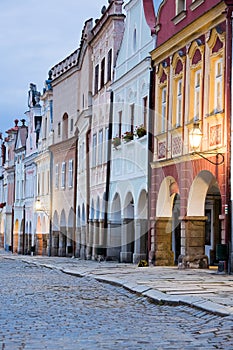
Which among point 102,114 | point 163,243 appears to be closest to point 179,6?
point 163,243

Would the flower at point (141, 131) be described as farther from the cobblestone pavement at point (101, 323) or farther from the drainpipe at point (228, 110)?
the cobblestone pavement at point (101, 323)

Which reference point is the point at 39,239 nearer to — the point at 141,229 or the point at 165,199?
the point at 141,229

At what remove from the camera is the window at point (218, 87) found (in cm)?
2144

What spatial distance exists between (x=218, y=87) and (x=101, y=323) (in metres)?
12.1

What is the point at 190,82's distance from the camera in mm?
23828

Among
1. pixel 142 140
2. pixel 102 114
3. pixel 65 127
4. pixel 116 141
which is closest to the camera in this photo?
pixel 142 140

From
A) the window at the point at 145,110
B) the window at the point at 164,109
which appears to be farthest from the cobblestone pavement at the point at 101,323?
the window at the point at 145,110

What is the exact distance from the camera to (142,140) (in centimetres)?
2892

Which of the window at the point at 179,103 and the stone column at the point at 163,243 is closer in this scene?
the window at the point at 179,103

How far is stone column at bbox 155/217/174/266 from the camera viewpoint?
88.6ft

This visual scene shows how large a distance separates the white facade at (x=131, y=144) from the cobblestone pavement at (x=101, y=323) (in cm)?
1327

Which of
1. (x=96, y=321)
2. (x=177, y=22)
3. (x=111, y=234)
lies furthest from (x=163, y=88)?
(x=96, y=321)

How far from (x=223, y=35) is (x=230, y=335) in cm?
1320

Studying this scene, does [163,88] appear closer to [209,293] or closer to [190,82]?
[190,82]
